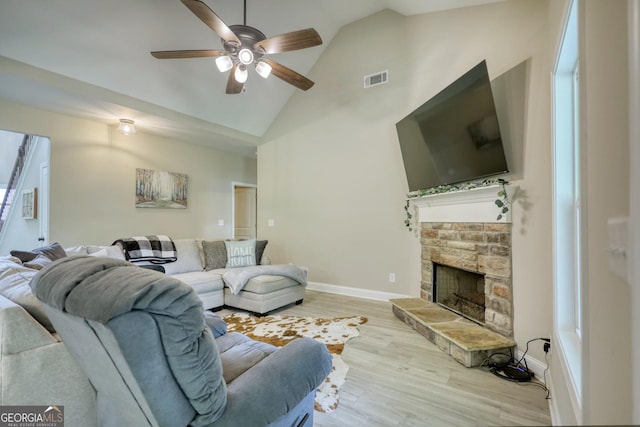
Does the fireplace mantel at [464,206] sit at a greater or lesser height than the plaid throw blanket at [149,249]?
greater

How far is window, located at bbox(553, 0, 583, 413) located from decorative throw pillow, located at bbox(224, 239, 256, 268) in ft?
11.4

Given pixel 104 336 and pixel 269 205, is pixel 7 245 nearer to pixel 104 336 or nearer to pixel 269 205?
pixel 269 205

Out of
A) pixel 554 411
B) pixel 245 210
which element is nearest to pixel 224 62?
pixel 554 411

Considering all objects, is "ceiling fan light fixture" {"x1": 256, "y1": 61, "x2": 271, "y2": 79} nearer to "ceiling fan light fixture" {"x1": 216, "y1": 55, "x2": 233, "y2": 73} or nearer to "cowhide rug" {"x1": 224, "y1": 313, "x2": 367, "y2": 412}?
"ceiling fan light fixture" {"x1": 216, "y1": 55, "x2": 233, "y2": 73}

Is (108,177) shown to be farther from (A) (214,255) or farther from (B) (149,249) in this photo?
(A) (214,255)

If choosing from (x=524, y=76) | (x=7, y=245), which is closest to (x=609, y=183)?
(x=524, y=76)

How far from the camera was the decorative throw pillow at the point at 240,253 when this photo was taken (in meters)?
3.81

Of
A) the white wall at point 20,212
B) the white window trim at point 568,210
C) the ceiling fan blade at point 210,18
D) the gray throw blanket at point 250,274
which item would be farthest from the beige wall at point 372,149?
the white wall at point 20,212

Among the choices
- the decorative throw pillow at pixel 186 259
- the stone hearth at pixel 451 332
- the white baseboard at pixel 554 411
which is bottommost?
the stone hearth at pixel 451 332

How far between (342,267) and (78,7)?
396 cm

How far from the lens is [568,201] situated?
60 cm

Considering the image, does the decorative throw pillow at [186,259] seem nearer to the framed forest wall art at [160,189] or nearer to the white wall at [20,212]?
the framed forest wall art at [160,189]

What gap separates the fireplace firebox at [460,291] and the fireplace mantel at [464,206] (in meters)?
0.58

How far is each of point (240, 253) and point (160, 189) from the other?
201cm
